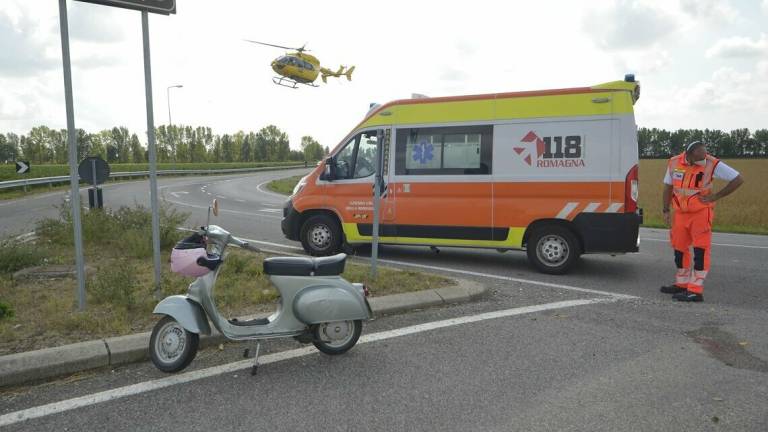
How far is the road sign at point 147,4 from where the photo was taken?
5.04 metres

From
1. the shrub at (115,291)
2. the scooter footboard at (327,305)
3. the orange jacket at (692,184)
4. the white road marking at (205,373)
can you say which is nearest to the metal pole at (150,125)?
the shrub at (115,291)

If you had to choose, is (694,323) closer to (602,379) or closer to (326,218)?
(602,379)

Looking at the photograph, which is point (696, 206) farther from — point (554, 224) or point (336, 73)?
point (336, 73)

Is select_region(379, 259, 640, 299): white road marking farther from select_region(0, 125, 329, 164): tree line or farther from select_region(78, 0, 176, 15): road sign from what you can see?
select_region(0, 125, 329, 164): tree line

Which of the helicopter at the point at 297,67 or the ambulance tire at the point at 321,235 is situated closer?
the ambulance tire at the point at 321,235

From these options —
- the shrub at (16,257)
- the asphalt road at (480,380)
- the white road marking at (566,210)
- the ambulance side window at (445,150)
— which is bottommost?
→ the asphalt road at (480,380)

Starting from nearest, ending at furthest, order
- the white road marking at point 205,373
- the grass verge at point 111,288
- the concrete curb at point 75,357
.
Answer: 1. the white road marking at point 205,373
2. the concrete curb at point 75,357
3. the grass verge at point 111,288

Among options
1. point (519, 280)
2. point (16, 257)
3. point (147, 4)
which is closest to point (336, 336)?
point (519, 280)

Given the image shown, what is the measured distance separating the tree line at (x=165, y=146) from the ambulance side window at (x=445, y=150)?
68.4 metres

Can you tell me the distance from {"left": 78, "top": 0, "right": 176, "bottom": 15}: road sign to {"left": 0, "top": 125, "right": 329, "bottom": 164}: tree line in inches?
2748

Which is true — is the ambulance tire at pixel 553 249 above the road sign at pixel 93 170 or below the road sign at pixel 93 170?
below

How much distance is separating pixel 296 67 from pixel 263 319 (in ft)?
130

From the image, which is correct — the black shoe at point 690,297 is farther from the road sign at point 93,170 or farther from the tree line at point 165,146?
the tree line at point 165,146

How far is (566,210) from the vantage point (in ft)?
23.6
